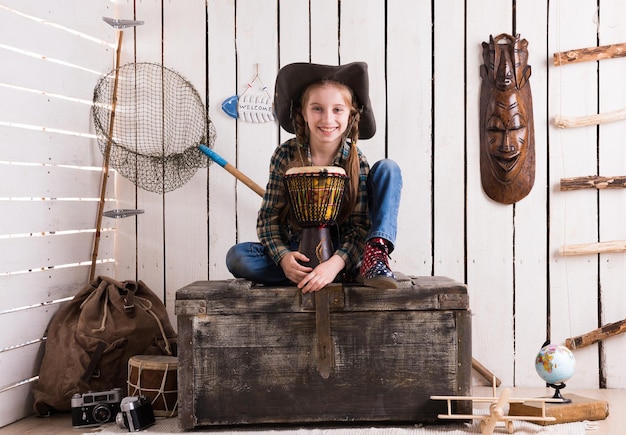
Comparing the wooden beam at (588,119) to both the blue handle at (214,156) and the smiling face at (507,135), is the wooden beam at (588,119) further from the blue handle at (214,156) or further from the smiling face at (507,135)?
the blue handle at (214,156)

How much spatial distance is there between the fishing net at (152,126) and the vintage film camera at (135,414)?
3.53ft

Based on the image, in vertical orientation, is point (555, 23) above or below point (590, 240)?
above

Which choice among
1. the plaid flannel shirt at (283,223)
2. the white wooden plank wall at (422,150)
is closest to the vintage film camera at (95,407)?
the white wooden plank wall at (422,150)

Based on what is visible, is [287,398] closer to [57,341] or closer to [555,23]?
[57,341]

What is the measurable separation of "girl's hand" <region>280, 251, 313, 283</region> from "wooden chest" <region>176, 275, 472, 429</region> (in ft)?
0.15

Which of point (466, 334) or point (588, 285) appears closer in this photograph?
point (466, 334)

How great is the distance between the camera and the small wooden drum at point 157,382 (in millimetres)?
2502

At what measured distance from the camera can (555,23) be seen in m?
2.99

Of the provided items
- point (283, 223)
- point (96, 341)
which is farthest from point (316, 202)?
point (96, 341)

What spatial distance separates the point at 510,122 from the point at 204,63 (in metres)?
1.40

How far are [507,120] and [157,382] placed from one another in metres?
1.78

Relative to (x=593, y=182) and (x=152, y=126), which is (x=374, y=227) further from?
(x=152, y=126)

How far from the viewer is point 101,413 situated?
248cm

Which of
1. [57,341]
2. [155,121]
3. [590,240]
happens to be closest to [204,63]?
[155,121]
